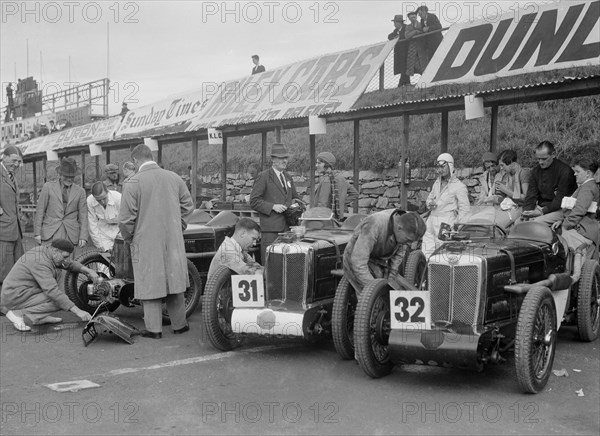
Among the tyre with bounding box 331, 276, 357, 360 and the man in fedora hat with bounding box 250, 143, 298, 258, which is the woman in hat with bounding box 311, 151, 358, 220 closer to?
the man in fedora hat with bounding box 250, 143, 298, 258

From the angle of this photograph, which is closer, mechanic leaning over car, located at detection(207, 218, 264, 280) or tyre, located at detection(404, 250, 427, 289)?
mechanic leaning over car, located at detection(207, 218, 264, 280)

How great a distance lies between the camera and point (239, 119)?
14.2 metres

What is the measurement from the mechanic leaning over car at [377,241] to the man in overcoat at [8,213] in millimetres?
4940

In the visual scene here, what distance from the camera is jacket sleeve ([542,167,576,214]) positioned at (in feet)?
25.0

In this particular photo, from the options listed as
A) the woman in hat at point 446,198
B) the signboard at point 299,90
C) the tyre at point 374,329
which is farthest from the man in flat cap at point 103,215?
the tyre at point 374,329

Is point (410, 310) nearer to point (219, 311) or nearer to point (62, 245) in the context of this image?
point (219, 311)

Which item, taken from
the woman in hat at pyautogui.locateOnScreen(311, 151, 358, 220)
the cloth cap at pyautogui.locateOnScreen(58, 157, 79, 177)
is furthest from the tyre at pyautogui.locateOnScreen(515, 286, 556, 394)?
the cloth cap at pyautogui.locateOnScreen(58, 157, 79, 177)

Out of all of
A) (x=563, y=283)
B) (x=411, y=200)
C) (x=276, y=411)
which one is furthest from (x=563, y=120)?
(x=276, y=411)

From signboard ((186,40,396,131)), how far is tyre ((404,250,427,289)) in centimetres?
474

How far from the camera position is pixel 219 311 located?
6211 millimetres

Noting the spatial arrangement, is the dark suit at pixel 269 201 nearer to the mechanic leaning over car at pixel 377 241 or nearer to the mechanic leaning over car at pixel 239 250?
the mechanic leaning over car at pixel 239 250

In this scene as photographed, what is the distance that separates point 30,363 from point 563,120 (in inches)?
491

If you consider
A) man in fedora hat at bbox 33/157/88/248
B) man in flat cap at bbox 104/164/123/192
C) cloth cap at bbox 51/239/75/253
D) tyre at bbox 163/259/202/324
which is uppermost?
man in flat cap at bbox 104/164/123/192

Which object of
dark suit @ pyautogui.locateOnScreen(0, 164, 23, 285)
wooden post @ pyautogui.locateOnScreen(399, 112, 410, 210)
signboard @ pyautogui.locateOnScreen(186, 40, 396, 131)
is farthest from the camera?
signboard @ pyautogui.locateOnScreen(186, 40, 396, 131)
